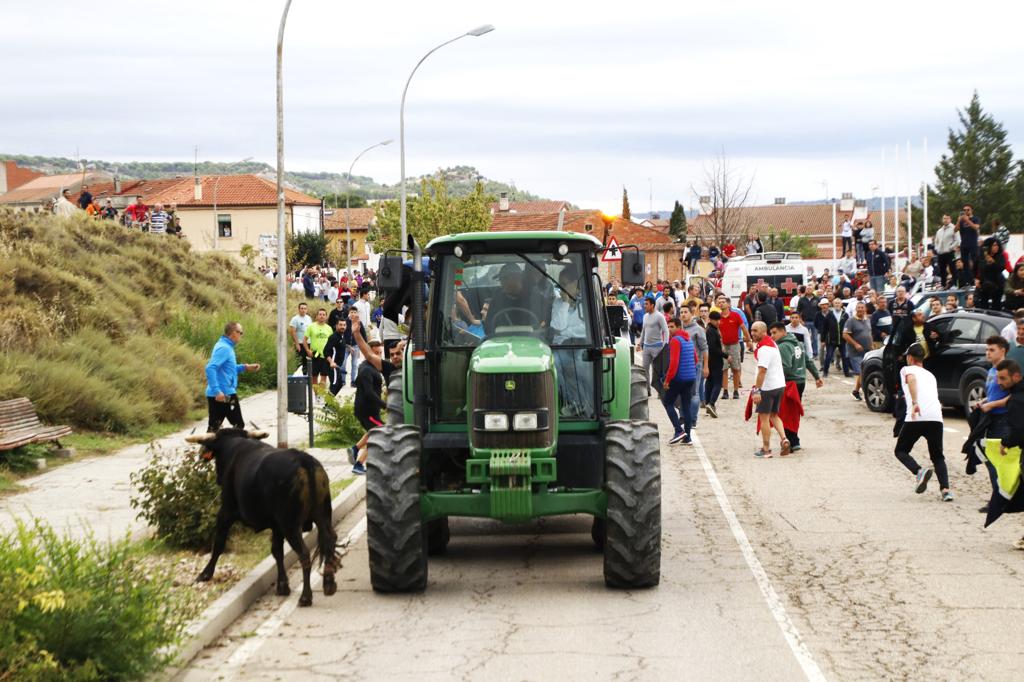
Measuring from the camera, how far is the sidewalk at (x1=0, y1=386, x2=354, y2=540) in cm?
1223

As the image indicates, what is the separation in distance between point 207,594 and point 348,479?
5946 mm

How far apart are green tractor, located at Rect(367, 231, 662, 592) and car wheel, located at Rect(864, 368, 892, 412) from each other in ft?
42.0

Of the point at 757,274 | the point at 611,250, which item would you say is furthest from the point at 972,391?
the point at 757,274

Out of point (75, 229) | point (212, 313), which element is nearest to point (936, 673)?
point (212, 313)

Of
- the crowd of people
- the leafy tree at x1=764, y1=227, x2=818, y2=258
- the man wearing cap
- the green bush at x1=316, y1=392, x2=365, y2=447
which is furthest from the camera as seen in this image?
the leafy tree at x1=764, y1=227, x2=818, y2=258

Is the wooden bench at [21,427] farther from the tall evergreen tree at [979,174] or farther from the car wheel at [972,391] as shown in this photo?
the tall evergreen tree at [979,174]

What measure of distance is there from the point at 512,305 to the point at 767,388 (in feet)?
24.6

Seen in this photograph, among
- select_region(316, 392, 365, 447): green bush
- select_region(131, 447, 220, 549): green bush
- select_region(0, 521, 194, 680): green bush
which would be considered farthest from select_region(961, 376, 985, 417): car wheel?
select_region(0, 521, 194, 680): green bush

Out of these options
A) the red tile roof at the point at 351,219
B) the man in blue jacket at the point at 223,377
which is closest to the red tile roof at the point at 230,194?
the red tile roof at the point at 351,219

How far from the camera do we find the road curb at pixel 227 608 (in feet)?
26.1

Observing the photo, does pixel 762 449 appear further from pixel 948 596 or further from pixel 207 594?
pixel 207 594

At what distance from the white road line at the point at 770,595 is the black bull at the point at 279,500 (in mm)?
3225

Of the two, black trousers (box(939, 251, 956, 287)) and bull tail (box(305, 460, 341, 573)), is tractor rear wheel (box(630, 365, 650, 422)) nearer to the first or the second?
bull tail (box(305, 460, 341, 573))

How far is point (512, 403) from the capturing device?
383 inches
